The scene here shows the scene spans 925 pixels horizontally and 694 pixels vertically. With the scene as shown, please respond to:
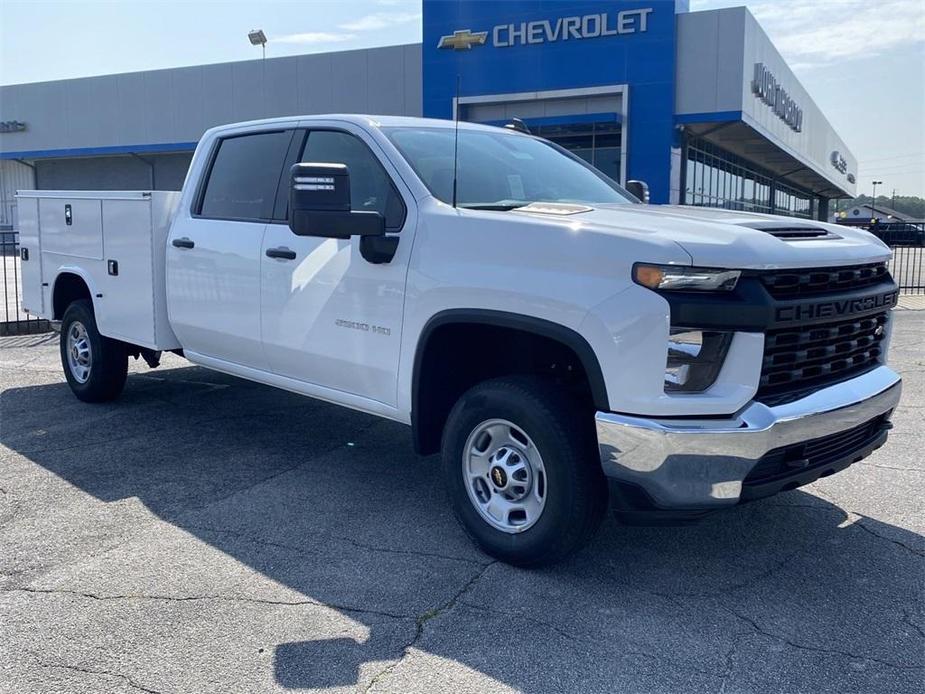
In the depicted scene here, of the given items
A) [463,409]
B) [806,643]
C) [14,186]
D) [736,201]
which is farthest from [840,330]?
[14,186]

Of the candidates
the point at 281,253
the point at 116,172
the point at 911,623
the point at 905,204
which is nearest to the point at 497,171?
the point at 281,253

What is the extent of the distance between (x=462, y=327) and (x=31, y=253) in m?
4.96

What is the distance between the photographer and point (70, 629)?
3344 millimetres

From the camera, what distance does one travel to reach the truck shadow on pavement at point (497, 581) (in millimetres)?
3098

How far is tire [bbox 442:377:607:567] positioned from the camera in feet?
11.8

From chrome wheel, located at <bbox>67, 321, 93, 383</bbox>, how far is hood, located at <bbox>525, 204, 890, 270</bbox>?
179 inches

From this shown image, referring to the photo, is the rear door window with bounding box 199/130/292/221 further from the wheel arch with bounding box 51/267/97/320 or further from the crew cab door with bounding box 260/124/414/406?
the wheel arch with bounding box 51/267/97/320

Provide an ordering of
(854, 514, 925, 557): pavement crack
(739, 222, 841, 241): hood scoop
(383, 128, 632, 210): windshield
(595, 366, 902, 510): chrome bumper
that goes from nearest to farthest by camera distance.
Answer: (595, 366, 902, 510): chrome bumper, (739, 222, 841, 241): hood scoop, (854, 514, 925, 557): pavement crack, (383, 128, 632, 210): windshield

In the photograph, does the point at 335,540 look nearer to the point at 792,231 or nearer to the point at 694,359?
the point at 694,359

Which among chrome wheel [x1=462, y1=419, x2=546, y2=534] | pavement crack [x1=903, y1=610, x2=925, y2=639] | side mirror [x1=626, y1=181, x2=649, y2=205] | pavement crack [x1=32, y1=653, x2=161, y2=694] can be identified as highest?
side mirror [x1=626, y1=181, x2=649, y2=205]

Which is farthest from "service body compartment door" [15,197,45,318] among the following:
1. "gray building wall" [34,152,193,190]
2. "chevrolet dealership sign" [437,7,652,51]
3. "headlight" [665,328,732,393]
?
"gray building wall" [34,152,193,190]

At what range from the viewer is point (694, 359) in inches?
129

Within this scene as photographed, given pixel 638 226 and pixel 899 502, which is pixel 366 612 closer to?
pixel 638 226

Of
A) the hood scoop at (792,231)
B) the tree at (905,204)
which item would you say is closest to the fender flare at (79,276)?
the hood scoop at (792,231)
